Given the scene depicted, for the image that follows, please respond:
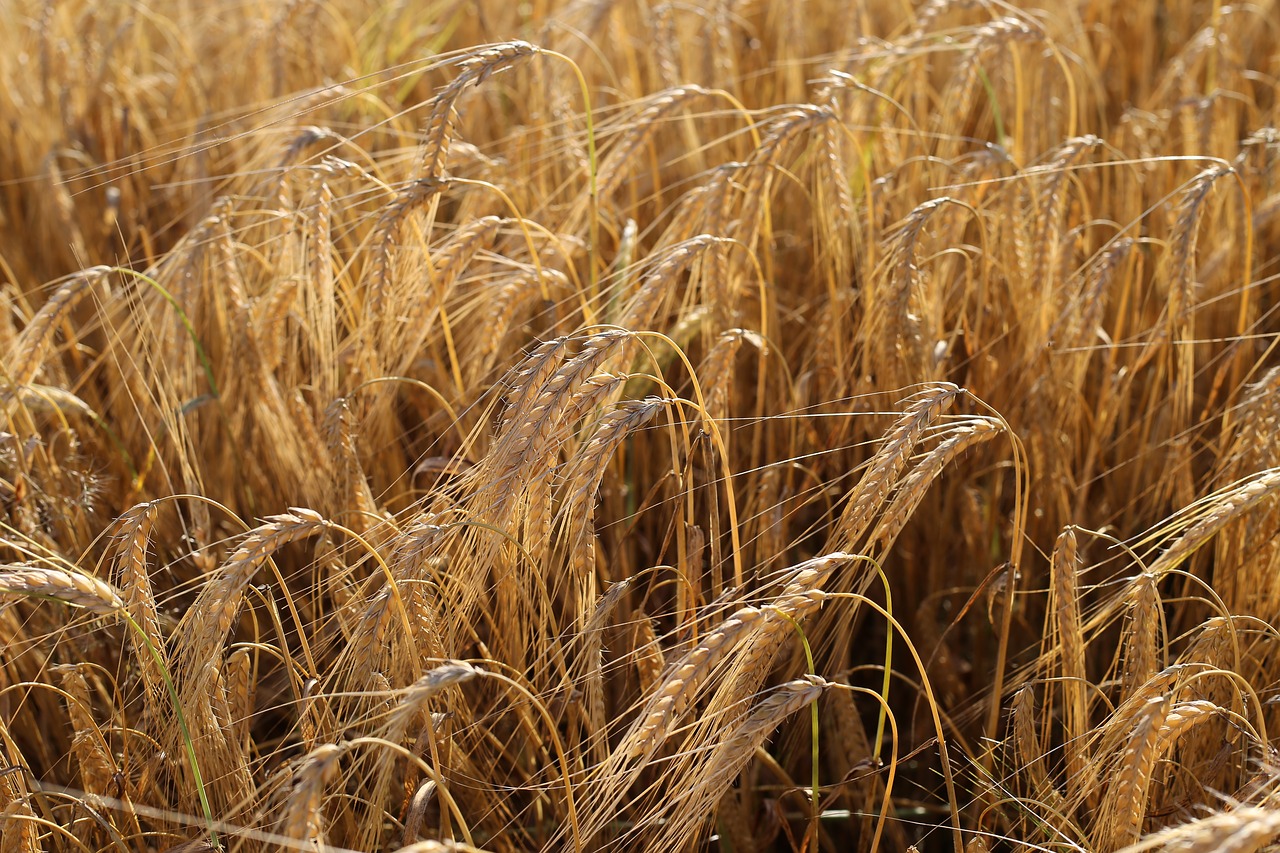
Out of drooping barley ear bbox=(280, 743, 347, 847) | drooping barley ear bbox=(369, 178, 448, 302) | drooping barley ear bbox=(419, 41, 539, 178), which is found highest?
drooping barley ear bbox=(419, 41, 539, 178)

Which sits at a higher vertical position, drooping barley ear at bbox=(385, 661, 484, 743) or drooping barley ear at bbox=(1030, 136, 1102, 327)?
drooping barley ear at bbox=(1030, 136, 1102, 327)

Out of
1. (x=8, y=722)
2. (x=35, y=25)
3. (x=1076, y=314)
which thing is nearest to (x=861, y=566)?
(x=1076, y=314)

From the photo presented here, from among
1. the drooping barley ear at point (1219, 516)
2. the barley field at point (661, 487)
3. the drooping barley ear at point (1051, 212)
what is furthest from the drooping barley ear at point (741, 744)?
the drooping barley ear at point (1051, 212)

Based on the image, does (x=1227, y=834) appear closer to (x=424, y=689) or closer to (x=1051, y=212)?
(x=424, y=689)

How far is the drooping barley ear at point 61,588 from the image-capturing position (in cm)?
88

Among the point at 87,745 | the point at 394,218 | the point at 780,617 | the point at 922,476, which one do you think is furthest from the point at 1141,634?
the point at 87,745

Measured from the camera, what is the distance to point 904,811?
4.37 ft

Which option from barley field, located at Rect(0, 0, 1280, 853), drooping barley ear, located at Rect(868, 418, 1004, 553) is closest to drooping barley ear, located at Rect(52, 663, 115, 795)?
barley field, located at Rect(0, 0, 1280, 853)

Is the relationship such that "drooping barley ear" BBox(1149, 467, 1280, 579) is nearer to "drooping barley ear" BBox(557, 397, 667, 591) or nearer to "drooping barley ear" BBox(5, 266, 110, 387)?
"drooping barley ear" BBox(557, 397, 667, 591)

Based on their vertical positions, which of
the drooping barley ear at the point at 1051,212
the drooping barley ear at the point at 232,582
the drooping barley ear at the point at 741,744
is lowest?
the drooping barley ear at the point at 741,744

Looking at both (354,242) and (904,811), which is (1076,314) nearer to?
(904,811)

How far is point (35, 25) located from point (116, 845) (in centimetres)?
201

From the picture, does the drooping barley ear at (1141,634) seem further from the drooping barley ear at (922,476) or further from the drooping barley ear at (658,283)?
the drooping barley ear at (658,283)

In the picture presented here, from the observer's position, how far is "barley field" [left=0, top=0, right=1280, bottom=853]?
997 mm
